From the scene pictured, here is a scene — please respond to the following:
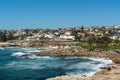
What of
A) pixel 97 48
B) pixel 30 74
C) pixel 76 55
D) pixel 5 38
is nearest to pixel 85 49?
pixel 97 48

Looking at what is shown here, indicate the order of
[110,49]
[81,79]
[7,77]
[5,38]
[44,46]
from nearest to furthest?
1. [81,79]
2. [7,77]
3. [110,49]
4. [44,46]
5. [5,38]

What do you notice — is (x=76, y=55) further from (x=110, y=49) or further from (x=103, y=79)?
(x=103, y=79)

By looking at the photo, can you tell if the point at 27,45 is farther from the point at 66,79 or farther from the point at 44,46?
the point at 66,79

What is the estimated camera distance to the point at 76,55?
104188mm

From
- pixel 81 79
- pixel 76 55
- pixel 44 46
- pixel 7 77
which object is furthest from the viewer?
pixel 44 46

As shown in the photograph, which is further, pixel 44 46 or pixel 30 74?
pixel 44 46

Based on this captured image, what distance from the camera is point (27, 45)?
157750 millimetres

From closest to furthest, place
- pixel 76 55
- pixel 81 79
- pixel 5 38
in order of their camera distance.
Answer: pixel 81 79 → pixel 76 55 → pixel 5 38

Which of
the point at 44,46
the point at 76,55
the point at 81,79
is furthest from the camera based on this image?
the point at 44,46

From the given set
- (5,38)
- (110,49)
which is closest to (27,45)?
(5,38)

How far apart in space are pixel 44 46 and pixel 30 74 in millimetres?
92421

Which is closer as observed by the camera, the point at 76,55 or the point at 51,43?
the point at 76,55

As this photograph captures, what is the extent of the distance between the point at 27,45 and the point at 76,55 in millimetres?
57560

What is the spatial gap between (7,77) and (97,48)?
6501 cm
